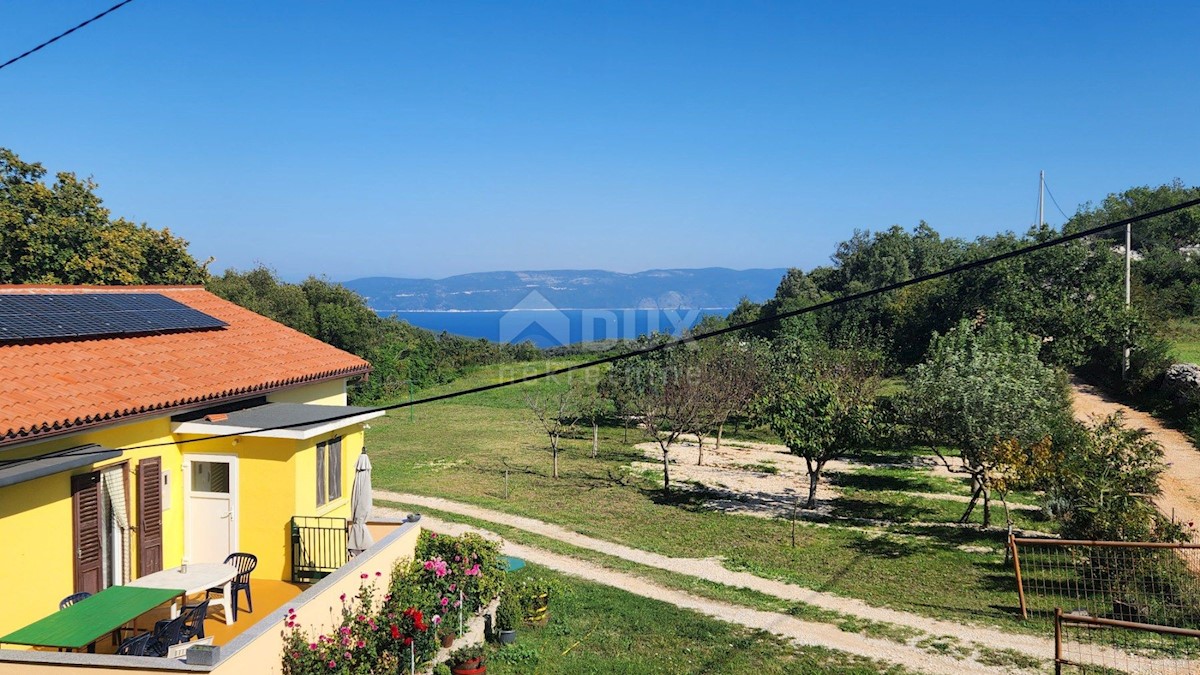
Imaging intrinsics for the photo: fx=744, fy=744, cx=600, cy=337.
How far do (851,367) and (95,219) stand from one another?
3046cm

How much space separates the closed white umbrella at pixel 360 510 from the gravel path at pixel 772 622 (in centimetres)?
526

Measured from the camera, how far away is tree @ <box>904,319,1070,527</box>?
17.3 meters

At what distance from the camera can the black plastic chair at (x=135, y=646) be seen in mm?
7207

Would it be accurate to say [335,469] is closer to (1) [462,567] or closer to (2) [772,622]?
(1) [462,567]

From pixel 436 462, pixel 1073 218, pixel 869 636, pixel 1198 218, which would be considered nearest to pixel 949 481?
pixel 869 636

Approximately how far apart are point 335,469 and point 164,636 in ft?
13.3

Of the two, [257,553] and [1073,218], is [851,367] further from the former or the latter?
[1073,218]

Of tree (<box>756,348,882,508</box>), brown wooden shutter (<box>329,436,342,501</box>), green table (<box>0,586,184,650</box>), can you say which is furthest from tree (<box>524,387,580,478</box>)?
green table (<box>0,586,184,650</box>)

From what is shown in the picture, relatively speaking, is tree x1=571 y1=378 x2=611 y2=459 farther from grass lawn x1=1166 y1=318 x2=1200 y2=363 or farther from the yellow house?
grass lawn x1=1166 y1=318 x2=1200 y2=363

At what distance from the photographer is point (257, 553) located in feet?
33.8

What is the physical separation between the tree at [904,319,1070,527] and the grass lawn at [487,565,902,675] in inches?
341

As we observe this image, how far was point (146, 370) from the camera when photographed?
10.2 m

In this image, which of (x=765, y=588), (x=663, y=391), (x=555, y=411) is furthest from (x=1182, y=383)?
(x=555, y=411)

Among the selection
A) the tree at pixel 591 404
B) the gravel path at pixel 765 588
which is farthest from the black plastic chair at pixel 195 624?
the tree at pixel 591 404
